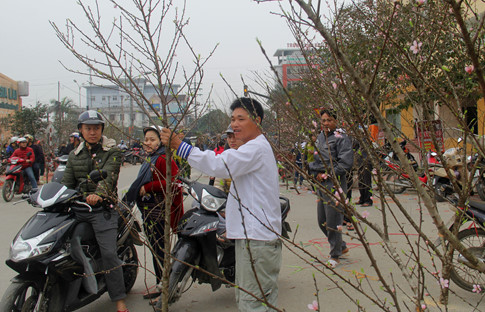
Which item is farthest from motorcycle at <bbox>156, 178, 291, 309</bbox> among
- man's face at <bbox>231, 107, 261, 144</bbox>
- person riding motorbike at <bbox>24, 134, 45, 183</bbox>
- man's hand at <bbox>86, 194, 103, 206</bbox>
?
person riding motorbike at <bbox>24, 134, 45, 183</bbox>

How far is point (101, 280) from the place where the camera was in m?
3.76

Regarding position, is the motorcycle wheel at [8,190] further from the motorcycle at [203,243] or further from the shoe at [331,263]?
the shoe at [331,263]

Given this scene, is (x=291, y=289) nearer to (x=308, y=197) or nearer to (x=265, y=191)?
(x=265, y=191)

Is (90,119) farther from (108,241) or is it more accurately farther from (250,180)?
(250,180)

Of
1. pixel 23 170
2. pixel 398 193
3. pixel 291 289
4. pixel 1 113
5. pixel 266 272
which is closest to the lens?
pixel 266 272

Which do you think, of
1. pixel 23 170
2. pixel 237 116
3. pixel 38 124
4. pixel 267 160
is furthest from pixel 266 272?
pixel 38 124

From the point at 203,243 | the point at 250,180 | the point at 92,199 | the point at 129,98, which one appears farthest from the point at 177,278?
the point at 129,98

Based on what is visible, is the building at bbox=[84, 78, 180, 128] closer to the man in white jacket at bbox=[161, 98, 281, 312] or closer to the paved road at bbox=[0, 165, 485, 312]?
the man in white jacket at bbox=[161, 98, 281, 312]

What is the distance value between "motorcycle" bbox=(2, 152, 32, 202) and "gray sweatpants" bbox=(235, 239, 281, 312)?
34.4ft

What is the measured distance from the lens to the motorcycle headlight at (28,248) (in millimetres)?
3061

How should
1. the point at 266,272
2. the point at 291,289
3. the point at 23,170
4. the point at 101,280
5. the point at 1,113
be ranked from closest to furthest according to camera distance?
the point at 266,272 → the point at 101,280 → the point at 291,289 → the point at 23,170 → the point at 1,113

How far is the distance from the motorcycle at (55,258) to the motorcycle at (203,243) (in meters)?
0.56

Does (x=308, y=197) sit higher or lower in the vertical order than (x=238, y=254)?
lower

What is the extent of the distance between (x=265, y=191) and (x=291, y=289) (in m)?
2.09
